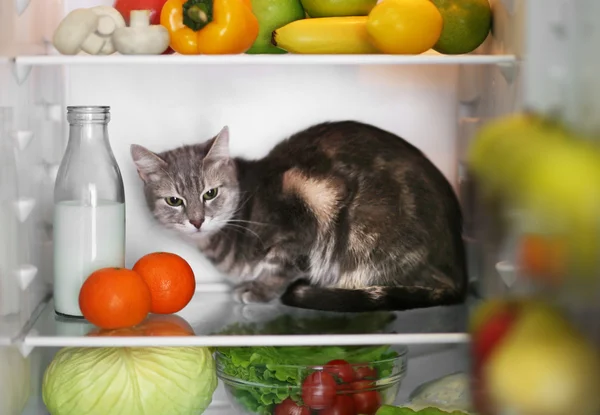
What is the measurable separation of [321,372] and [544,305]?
1.19 metres

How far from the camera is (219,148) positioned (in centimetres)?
153

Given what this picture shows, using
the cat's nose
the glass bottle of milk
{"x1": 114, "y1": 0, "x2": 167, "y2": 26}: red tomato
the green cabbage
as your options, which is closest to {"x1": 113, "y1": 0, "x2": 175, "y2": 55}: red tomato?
{"x1": 114, "y1": 0, "x2": 167, "y2": 26}: red tomato

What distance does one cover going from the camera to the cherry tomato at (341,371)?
1.36 metres

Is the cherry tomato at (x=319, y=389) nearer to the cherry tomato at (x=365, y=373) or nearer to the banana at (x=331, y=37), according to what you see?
the cherry tomato at (x=365, y=373)

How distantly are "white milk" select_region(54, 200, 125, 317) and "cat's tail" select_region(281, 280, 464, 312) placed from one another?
1.19ft

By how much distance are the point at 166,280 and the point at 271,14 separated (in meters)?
0.55

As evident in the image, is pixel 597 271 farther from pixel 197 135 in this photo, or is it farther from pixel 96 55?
pixel 197 135

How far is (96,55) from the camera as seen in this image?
4.20 ft

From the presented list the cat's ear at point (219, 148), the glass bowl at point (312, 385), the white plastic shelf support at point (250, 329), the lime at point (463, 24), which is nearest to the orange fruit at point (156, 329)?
the white plastic shelf support at point (250, 329)

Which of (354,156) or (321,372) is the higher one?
(354,156)

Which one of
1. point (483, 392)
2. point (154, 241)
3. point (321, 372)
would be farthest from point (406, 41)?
point (483, 392)

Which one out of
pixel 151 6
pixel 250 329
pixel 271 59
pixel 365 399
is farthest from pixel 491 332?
pixel 151 6

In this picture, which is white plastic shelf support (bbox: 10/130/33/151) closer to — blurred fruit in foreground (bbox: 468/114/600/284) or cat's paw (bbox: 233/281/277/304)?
cat's paw (bbox: 233/281/277/304)

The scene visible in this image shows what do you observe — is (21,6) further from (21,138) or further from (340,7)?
(340,7)
